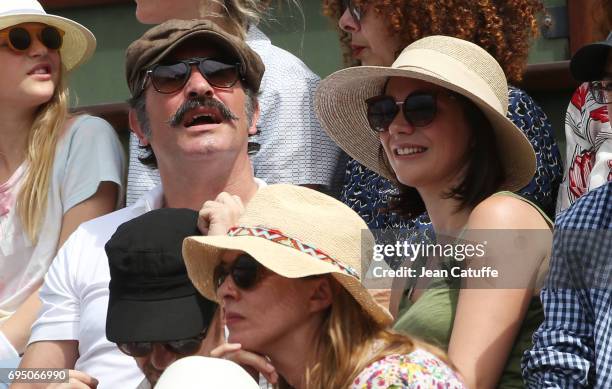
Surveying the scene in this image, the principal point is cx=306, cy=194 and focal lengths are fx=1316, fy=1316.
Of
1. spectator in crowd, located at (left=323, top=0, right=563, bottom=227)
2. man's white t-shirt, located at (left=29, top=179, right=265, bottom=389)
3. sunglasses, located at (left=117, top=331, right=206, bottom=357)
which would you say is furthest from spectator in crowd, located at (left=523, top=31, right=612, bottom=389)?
man's white t-shirt, located at (left=29, top=179, right=265, bottom=389)

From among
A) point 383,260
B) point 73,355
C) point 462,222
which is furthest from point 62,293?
point 462,222

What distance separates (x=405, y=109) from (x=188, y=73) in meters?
0.83

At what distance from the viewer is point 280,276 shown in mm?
3152

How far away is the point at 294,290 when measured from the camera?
315cm

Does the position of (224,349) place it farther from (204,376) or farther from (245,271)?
(204,376)

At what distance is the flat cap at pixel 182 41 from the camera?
416cm

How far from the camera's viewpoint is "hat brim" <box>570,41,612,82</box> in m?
3.30

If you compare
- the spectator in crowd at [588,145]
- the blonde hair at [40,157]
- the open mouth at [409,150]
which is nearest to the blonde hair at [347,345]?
the open mouth at [409,150]

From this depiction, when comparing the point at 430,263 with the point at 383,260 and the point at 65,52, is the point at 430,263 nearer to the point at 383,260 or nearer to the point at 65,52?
the point at 383,260

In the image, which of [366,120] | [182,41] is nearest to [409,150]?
[366,120]

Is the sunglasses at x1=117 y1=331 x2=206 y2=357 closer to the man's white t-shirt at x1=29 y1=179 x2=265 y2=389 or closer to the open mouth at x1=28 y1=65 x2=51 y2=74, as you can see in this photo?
the man's white t-shirt at x1=29 y1=179 x2=265 y2=389

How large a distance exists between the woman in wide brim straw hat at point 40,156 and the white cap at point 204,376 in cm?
196

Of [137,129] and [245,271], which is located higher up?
[245,271]

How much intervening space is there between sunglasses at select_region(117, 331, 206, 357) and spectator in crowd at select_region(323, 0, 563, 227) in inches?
37.2
